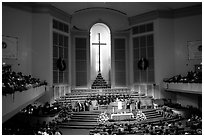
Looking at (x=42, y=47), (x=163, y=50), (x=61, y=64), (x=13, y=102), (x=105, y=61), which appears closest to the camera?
(x=13, y=102)

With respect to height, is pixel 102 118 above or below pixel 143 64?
below

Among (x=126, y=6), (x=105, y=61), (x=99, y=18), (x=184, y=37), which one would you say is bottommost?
(x=105, y=61)

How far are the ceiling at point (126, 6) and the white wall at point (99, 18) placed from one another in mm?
1117

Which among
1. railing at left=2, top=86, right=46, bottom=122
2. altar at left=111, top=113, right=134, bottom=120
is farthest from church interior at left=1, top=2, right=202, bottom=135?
railing at left=2, top=86, right=46, bottom=122

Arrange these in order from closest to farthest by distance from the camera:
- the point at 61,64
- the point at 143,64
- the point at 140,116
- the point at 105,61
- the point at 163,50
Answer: the point at 140,116 < the point at 61,64 < the point at 163,50 < the point at 143,64 < the point at 105,61

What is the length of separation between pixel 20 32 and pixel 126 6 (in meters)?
8.35

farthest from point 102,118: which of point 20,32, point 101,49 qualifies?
point 101,49

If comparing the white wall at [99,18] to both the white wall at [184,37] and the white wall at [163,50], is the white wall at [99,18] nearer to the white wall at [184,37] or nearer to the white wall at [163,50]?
the white wall at [163,50]

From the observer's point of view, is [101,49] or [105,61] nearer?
[101,49]

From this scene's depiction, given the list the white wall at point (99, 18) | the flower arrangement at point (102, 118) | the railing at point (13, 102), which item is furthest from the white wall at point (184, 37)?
the railing at point (13, 102)

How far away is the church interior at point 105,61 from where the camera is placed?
15414 millimetres

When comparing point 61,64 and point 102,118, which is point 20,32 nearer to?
point 61,64

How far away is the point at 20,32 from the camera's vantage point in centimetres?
1742

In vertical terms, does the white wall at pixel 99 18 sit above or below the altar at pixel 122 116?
above
